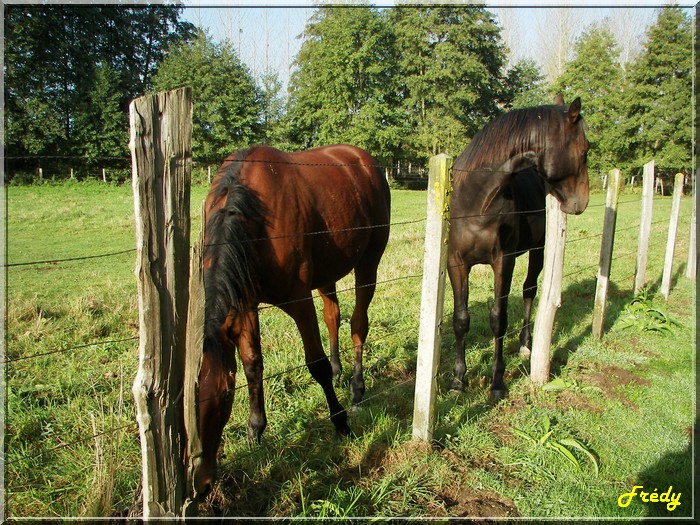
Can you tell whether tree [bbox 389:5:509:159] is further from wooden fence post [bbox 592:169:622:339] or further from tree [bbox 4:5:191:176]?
wooden fence post [bbox 592:169:622:339]

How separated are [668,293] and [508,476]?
581 centimetres

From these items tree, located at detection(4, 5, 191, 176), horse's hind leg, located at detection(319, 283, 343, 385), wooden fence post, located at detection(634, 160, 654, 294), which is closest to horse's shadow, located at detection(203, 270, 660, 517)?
horse's hind leg, located at detection(319, 283, 343, 385)

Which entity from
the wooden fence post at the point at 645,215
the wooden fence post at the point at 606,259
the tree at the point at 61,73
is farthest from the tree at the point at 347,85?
the wooden fence post at the point at 606,259

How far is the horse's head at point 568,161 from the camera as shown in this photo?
362cm

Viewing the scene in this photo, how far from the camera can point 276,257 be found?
2.64 metres

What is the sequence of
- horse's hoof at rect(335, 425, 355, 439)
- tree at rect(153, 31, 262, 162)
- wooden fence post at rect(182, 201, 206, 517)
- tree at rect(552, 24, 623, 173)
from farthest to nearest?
tree at rect(552, 24, 623, 173) → tree at rect(153, 31, 262, 162) → horse's hoof at rect(335, 425, 355, 439) → wooden fence post at rect(182, 201, 206, 517)

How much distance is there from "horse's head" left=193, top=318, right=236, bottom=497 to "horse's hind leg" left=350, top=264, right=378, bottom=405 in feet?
5.41

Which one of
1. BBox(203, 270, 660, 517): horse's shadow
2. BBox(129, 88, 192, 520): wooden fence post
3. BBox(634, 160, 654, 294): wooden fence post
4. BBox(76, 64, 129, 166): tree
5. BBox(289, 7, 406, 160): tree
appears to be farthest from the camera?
BBox(289, 7, 406, 160): tree

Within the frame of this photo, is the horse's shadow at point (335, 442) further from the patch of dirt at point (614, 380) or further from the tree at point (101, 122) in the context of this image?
the tree at point (101, 122)

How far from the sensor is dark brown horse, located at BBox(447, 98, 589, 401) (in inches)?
144

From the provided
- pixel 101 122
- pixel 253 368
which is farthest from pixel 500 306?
pixel 101 122

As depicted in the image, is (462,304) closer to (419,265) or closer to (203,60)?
(419,265)

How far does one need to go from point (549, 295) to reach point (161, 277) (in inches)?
138

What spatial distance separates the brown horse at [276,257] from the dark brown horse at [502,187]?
0.84 meters
